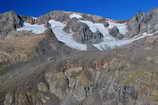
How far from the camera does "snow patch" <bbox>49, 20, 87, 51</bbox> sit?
12575 cm

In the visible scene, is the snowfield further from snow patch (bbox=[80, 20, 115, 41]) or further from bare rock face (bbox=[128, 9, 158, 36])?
bare rock face (bbox=[128, 9, 158, 36])

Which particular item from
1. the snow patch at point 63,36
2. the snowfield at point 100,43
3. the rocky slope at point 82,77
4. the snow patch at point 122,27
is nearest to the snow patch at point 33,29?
the snowfield at point 100,43

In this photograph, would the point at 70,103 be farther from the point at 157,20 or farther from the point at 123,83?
the point at 157,20

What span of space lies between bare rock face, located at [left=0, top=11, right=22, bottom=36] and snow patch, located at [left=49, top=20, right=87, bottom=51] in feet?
77.5

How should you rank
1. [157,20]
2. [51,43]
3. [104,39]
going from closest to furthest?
[51,43]
[157,20]
[104,39]

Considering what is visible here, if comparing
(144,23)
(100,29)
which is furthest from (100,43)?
(144,23)

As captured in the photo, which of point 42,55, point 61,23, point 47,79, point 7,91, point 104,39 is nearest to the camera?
point 7,91

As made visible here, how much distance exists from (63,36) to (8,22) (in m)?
38.3

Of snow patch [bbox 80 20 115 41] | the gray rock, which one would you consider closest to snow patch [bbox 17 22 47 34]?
snow patch [bbox 80 20 115 41]

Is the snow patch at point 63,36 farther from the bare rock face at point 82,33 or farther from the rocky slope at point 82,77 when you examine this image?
the rocky slope at point 82,77

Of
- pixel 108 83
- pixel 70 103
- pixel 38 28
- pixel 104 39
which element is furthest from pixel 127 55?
pixel 38 28

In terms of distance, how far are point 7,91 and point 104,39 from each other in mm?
91518

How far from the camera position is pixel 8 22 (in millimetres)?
150125

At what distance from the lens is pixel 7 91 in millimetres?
61469
